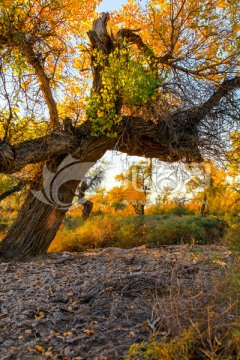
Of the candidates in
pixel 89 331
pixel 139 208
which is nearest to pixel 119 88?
pixel 89 331

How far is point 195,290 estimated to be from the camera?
3.39 meters

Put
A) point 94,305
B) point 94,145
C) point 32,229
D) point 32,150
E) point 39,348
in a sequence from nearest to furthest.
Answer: point 39,348 < point 94,305 < point 32,150 < point 94,145 < point 32,229

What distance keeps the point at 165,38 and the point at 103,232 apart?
5.30 metres

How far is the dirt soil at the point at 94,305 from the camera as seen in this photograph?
9.79ft

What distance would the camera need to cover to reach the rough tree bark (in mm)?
6461

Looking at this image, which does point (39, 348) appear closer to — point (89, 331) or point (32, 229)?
point (89, 331)

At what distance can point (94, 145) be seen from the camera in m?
6.76

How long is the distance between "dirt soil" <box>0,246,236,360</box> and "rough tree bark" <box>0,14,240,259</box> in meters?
1.37

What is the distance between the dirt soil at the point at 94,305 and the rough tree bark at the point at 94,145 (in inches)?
53.8

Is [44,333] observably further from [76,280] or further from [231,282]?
[231,282]

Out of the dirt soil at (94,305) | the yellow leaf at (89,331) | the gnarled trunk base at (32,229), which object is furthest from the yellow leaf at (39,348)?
the gnarled trunk base at (32,229)

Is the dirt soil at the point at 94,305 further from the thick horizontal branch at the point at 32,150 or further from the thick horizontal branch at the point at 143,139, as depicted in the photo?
the thick horizontal branch at the point at 143,139

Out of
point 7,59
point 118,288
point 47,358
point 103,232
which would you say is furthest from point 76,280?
point 103,232

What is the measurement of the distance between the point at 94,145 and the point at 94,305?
11.5ft
